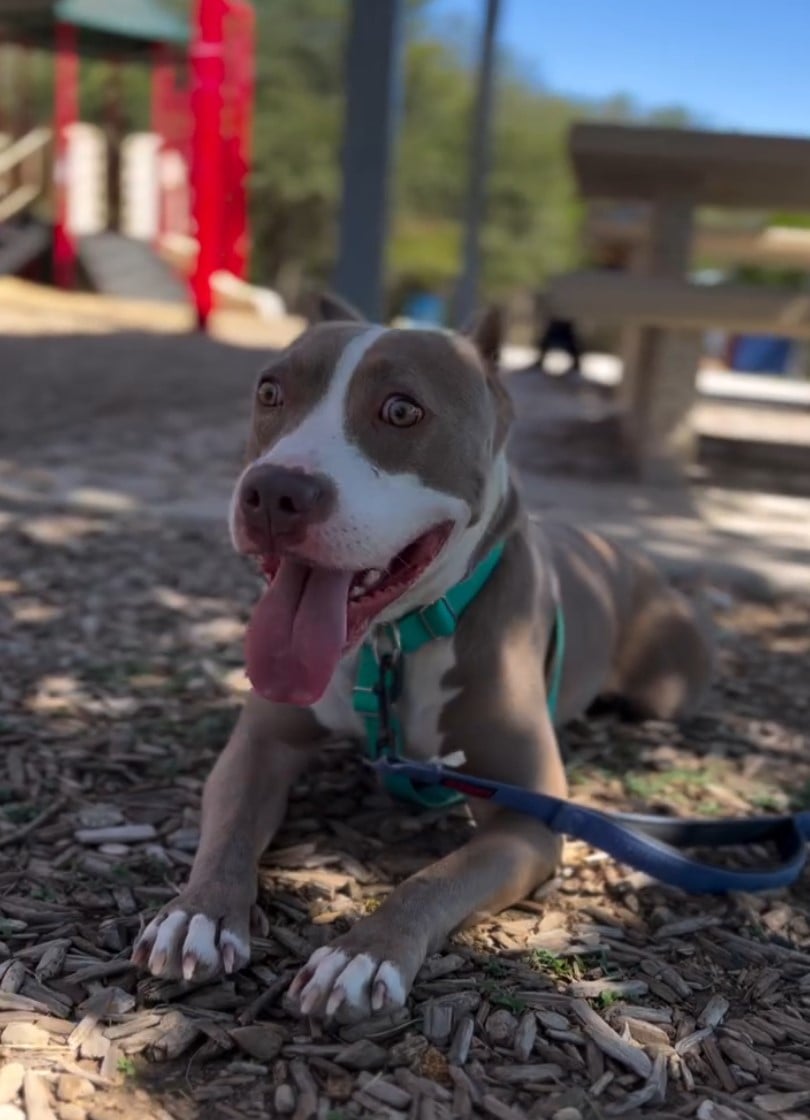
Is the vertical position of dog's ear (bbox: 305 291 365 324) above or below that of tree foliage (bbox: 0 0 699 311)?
below

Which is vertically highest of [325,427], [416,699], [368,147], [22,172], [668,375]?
[22,172]

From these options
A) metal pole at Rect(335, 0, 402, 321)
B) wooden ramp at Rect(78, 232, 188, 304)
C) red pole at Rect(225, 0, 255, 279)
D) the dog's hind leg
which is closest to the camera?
the dog's hind leg

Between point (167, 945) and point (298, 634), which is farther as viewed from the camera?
point (298, 634)

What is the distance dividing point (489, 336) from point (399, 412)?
49 centimetres

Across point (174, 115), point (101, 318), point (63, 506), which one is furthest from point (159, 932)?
point (174, 115)

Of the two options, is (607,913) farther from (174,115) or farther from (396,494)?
(174,115)

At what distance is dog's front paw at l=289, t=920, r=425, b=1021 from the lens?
203 cm

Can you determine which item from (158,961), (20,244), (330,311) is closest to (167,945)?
(158,961)

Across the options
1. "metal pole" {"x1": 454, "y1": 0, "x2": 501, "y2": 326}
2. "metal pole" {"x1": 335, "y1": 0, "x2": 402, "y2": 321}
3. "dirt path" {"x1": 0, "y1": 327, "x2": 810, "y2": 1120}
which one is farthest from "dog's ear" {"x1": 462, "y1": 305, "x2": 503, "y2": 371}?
"metal pole" {"x1": 454, "y1": 0, "x2": 501, "y2": 326}

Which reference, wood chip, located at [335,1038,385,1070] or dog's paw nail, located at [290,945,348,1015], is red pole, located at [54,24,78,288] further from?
wood chip, located at [335,1038,385,1070]

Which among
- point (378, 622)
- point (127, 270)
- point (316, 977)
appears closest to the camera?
point (316, 977)

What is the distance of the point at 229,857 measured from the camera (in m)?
2.40

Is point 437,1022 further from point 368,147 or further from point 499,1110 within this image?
point 368,147

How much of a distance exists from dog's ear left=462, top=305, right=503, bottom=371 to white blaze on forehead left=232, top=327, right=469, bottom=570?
412 millimetres
